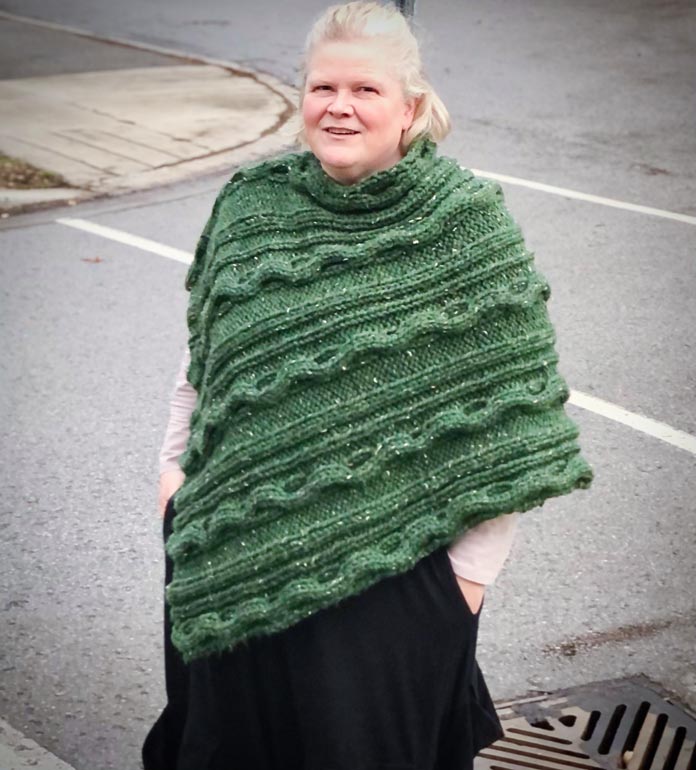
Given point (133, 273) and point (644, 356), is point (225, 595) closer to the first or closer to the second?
point (644, 356)

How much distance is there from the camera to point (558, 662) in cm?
397

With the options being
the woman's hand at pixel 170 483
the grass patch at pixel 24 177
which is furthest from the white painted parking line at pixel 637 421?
the grass patch at pixel 24 177

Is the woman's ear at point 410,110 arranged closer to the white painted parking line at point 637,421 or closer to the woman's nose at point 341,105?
the woman's nose at point 341,105

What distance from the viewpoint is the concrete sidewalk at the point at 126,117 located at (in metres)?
9.16

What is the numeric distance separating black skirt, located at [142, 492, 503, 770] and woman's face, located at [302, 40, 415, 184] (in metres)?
0.73

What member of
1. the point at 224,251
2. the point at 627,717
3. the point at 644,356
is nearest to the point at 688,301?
the point at 644,356

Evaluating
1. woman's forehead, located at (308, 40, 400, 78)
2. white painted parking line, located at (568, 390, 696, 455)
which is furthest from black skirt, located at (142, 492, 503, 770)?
white painted parking line, located at (568, 390, 696, 455)

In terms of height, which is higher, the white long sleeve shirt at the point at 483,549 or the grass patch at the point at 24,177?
the white long sleeve shirt at the point at 483,549

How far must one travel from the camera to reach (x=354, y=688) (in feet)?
8.24

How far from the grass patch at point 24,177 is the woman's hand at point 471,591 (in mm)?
6821

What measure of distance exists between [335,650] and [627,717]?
1524mm

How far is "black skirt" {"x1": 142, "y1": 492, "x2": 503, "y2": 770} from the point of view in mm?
2504

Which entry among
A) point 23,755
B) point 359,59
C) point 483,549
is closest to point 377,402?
point 483,549

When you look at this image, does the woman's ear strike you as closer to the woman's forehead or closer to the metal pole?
the woman's forehead
